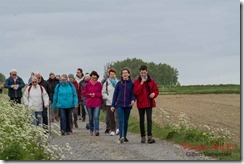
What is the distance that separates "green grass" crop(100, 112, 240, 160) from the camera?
46.2ft

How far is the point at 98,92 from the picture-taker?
19734 mm

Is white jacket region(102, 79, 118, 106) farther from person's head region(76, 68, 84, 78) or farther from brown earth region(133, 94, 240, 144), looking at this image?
person's head region(76, 68, 84, 78)

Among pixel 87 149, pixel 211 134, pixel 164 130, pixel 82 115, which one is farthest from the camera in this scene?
pixel 82 115

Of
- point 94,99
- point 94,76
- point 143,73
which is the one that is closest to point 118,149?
point 143,73

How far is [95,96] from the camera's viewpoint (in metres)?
19.7

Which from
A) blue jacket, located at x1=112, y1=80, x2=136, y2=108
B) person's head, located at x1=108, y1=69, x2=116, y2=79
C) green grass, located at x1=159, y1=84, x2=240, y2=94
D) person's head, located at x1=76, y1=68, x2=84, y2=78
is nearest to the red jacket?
blue jacket, located at x1=112, y1=80, x2=136, y2=108

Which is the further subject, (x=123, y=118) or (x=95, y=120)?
(x=95, y=120)

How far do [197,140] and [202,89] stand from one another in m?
75.4

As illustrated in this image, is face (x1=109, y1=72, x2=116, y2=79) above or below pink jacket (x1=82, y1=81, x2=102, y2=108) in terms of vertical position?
above

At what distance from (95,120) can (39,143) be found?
6.07 metres

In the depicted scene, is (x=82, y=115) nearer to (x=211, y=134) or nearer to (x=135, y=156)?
(x=211, y=134)

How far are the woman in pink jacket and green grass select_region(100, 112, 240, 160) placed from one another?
176 centimetres

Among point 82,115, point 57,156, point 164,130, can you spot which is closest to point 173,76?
point 82,115

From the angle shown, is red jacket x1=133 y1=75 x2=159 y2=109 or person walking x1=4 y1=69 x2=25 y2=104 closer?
red jacket x1=133 y1=75 x2=159 y2=109
